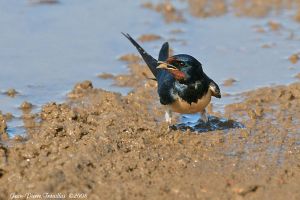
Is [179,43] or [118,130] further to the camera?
[179,43]

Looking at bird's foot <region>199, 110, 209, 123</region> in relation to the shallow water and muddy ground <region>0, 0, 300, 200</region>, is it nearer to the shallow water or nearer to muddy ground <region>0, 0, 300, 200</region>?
muddy ground <region>0, 0, 300, 200</region>

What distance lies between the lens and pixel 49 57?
853 centimetres

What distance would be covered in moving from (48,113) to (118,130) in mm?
879

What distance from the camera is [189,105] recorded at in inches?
258

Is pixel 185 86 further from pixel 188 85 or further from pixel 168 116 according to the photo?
pixel 168 116

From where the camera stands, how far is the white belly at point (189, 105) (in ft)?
21.5

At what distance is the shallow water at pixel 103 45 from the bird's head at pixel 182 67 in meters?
0.99

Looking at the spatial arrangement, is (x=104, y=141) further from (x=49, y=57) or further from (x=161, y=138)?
(x=49, y=57)

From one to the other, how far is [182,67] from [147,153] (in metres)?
0.92

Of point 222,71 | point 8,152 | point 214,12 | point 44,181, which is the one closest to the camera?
point 44,181

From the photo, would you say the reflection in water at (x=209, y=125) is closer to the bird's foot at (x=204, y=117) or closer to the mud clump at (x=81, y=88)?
the bird's foot at (x=204, y=117)

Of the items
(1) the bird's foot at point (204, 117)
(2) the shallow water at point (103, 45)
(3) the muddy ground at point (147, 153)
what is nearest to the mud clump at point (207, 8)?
(2) the shallow water at point (103, 45)

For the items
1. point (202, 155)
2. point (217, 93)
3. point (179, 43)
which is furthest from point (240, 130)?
point (179, 43)

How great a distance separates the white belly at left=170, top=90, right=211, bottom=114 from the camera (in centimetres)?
654
